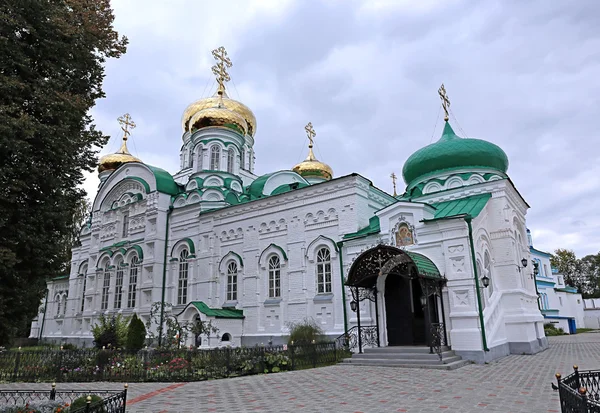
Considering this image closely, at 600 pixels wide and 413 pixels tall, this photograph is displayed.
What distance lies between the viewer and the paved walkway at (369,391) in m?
6.06

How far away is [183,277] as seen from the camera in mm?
19688

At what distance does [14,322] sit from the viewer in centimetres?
755

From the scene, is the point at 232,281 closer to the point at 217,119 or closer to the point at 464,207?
the point at 217,119

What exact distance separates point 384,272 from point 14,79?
9400mm

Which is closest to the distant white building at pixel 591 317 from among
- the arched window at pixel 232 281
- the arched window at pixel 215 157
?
the arched window at pixel 232 281

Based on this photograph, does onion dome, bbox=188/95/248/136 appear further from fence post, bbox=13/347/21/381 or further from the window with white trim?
fence post, bbox=13/347/21/381

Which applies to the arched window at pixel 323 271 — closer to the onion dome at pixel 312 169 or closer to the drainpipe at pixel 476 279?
the drainpipe at pixel 476 279

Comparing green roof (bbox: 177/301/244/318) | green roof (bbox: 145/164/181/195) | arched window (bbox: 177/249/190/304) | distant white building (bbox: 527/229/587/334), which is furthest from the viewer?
distant white building (bbox: 527/229/587/334)

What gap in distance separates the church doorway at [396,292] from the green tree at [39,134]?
7.50m

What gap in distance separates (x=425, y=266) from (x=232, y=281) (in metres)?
9.28

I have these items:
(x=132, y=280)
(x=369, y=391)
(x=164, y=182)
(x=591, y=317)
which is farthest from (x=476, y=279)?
(x=591, y=317)

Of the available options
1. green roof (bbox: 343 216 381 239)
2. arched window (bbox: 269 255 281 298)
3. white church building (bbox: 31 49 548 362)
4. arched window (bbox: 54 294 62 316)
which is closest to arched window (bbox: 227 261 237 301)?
white church building (bbox: 31 49 548 362)

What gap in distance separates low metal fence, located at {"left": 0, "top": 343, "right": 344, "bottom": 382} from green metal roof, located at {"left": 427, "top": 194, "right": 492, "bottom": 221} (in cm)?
590

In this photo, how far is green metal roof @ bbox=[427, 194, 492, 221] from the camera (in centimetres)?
1232
